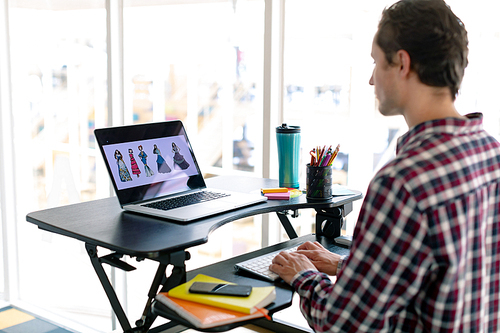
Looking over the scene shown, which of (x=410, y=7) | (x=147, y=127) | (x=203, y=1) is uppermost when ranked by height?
(x=203, y=1)

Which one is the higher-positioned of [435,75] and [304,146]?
[435,75]

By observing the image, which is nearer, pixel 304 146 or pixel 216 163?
pixel 304 146

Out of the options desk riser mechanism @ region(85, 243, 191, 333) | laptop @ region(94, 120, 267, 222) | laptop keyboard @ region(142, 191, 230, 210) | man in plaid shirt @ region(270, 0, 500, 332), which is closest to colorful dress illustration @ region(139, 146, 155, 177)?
laptop @ region(94, 120, 267, 222)

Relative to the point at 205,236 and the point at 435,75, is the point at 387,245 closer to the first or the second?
the point at 435,75

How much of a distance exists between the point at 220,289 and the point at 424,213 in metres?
0.54

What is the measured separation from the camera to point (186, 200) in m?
1.77

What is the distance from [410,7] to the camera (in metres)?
1.10

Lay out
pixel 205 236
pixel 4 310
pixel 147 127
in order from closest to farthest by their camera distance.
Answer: pixel 205 236 → pixel 147 127 → pixel 4 310

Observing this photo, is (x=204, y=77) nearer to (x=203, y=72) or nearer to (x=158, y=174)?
(x=203, y=72)

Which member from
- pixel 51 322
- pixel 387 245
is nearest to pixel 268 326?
pixel 51 322

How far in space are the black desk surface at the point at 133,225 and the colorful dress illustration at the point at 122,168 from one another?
109mm

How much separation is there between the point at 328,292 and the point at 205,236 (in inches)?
15.8

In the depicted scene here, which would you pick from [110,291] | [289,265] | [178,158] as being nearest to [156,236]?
[110,291]

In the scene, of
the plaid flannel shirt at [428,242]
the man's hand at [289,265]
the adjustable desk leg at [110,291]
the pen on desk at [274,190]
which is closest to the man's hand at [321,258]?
the man's hand at [289,265]
